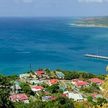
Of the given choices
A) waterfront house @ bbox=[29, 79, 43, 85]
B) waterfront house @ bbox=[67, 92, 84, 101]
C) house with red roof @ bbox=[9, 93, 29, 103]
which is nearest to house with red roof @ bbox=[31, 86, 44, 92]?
house with red roof @ bbox=[9, 93, 29, 103]

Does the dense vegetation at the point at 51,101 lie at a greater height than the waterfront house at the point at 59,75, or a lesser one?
greater

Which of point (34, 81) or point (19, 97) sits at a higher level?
point (19, 97)

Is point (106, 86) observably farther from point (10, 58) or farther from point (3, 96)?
point (10, 58)

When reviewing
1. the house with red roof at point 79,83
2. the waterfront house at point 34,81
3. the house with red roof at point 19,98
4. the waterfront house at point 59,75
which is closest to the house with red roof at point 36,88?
the house with red roof at point 19,98

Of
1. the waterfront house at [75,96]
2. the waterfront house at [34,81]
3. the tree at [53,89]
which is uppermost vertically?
the tree at [53,89]

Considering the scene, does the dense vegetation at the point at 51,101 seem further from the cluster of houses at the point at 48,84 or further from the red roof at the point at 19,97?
the red roof at the point at 19,97

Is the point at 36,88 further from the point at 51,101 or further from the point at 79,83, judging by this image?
the point at 51,101

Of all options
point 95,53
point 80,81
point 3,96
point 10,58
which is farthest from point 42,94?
point 95,53

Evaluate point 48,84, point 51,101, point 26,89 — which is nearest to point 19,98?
point 26,89
